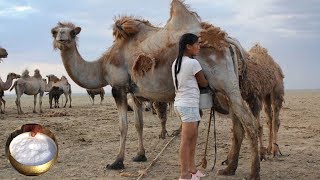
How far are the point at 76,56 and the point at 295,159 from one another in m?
4.67

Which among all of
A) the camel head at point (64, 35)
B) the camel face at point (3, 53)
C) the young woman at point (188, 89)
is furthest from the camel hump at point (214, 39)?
the camel face at point (3, 53)

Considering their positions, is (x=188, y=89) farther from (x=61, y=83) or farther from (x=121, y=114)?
(x=61, y=83)

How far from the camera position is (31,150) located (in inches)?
221

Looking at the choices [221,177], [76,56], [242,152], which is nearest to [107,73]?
[76,56]

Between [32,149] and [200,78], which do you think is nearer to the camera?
[32,149]

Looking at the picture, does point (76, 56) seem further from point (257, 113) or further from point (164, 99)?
point (257, 113)

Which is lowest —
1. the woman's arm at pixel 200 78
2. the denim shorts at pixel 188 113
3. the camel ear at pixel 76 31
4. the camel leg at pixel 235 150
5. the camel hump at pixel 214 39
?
the camel leg at pixel 235 150

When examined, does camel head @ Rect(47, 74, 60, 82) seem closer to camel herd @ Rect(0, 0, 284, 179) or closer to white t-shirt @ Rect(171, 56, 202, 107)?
camel herd @ Rect(0, 0, 284, 179)

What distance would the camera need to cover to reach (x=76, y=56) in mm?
8508

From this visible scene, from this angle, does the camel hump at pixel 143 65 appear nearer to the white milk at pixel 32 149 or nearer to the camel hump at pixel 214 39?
the camel hump at pixel 214 39

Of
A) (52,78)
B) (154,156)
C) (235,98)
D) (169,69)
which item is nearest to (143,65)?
Answer: (169,69)

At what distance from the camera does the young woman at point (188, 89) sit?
5.82 metres

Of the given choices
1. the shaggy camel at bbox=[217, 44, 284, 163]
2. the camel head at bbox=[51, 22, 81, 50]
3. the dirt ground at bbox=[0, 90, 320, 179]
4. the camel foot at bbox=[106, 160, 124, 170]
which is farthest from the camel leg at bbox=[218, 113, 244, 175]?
the camel head at bbox=[51, 22, 81, 50]

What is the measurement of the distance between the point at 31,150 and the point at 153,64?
2546mm
